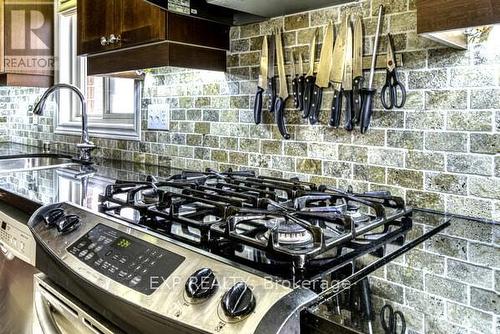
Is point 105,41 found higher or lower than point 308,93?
higher

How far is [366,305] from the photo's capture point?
0.62 meters

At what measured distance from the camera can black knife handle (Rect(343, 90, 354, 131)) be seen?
1.30m

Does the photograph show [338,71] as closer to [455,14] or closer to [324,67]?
[324,67]

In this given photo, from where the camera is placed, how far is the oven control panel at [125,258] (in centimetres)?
74

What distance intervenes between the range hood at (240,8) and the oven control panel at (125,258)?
86 centimetres

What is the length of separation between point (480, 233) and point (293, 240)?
0.54m

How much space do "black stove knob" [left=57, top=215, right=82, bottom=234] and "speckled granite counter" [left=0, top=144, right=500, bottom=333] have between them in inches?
3.2

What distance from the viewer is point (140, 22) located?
1602 mm

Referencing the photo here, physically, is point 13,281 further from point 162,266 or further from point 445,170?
point 445,170

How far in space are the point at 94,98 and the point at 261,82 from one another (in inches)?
64.1

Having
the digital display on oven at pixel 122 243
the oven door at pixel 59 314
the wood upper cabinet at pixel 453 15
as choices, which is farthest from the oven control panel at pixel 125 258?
the wood upper cabinet at pixel 453 15

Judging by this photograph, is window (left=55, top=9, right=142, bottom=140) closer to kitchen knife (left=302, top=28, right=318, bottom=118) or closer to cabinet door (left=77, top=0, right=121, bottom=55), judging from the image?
cabinet door (left=77, top=0, right=121, bottom=55)

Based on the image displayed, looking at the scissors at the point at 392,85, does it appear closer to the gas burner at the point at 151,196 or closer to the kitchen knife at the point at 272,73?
the kitchen knife at the point at 272,73

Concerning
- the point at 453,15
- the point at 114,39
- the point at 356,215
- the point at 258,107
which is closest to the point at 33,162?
the point at 114,39
